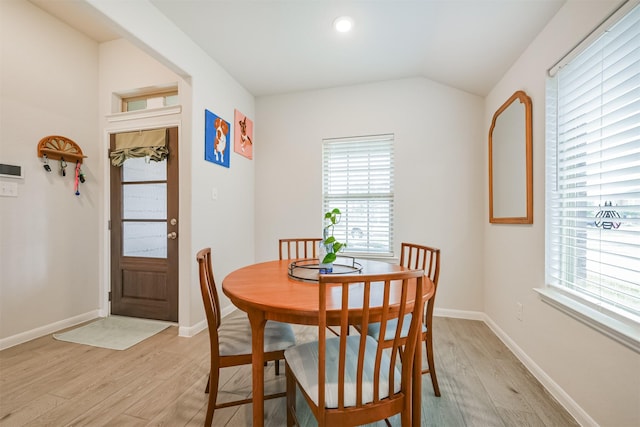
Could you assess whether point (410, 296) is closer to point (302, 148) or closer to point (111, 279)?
point (302, 148)

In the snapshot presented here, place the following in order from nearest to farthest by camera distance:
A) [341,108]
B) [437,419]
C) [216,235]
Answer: [437,419] < [216,235] < [341,108]

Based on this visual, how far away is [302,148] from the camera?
11.0 ft

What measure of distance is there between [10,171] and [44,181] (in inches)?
10.7

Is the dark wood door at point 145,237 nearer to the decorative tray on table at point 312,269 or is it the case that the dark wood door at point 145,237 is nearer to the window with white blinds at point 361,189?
the decorative tray on table at point 312,269

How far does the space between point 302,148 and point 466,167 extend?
1.87 metres

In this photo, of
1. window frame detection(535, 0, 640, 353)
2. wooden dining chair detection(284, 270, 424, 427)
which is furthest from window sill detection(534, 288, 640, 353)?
wooden dining chair detection(284, 270, 424, 427)

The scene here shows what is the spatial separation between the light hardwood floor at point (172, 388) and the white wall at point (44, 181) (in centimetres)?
45

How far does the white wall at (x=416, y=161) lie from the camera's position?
9.41 feet

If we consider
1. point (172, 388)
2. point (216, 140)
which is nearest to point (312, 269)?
point (172, 388)

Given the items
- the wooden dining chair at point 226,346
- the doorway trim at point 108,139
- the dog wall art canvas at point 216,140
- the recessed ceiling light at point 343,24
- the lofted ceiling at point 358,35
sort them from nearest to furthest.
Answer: the wooden dining chair at point 226,346, the lofted ceiling at point 358,35, the recessed ceiling light at point 343,24, the dog wall art canvas at point 216,140, the doorway trim at point 108,139

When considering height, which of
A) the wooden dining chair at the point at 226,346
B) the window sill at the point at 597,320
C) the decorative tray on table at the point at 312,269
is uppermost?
the decorative tray on table at the point at 312,269

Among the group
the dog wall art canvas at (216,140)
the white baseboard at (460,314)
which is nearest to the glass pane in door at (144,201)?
the dog wall art canvas at (216,140)

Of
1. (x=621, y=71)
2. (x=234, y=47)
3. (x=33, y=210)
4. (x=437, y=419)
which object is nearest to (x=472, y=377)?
(x=437, y=419)

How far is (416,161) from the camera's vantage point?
2.99 m
